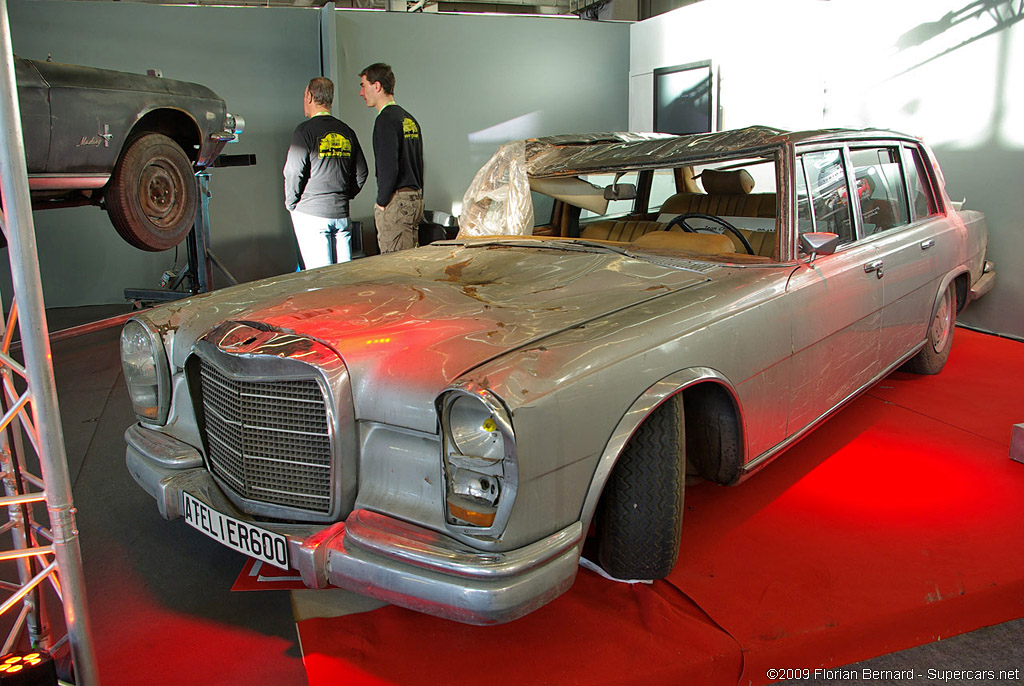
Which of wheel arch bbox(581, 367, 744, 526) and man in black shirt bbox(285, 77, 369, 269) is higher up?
man in black shirt bbox(285, 77, 369, 269)

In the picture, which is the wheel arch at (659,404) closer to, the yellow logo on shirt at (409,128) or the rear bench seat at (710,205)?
the rear bench seat at (710,205)

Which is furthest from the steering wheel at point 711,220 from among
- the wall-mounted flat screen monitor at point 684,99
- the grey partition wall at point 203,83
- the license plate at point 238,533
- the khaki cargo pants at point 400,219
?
the grey partition wall at point 203,83

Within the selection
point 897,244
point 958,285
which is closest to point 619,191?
point 897,244

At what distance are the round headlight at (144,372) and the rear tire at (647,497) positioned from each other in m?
1.48

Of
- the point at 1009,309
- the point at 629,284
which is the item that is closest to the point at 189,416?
the point at 629,284

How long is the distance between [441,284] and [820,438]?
→ 6.10 ft

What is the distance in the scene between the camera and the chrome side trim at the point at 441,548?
161cm

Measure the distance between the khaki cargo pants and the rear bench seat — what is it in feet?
5.78

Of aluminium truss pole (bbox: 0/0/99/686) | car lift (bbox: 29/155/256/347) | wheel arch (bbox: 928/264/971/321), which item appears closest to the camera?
aluminium truss pole (bbox: 0/0/99/686)

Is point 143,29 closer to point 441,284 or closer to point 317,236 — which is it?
point 317,236

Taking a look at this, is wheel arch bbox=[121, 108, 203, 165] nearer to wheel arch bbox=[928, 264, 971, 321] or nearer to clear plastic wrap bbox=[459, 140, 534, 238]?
clear plastic wrap bbox=[459, 140, 534, 238]

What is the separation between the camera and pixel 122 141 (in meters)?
4.13

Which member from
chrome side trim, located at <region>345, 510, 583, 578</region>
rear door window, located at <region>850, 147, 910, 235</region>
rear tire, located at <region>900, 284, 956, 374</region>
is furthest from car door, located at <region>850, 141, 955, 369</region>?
chrome side trim, located at <region>345, 510, 583, 578</region>

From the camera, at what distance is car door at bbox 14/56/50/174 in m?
3.67
